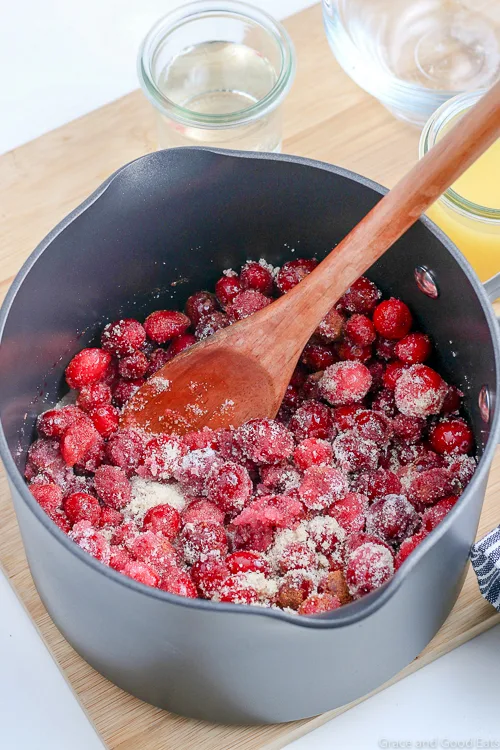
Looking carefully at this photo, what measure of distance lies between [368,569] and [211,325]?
46cm

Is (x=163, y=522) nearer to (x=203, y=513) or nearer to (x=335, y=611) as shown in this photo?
(x=203, y=513)

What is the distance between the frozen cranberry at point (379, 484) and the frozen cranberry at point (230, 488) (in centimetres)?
15

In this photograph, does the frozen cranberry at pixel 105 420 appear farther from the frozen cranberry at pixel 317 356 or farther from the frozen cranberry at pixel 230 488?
the frozen cranberry at pixel 317 356

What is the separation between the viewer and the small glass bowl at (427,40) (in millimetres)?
1614

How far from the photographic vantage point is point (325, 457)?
1219 mm

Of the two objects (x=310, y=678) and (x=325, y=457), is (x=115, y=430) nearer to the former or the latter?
(x=325, y=457)

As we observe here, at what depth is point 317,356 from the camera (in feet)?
4.39

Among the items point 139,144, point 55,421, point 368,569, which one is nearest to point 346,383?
point 368,569

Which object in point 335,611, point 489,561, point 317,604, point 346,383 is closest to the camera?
point 335,611

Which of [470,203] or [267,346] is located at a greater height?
[470,203]

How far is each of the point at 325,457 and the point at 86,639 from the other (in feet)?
1.24

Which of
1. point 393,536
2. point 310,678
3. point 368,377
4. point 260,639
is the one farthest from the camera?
point 368,377

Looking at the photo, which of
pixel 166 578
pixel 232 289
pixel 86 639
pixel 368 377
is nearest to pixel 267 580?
pixel 166 578

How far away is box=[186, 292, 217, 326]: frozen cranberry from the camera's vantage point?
1.37 m
